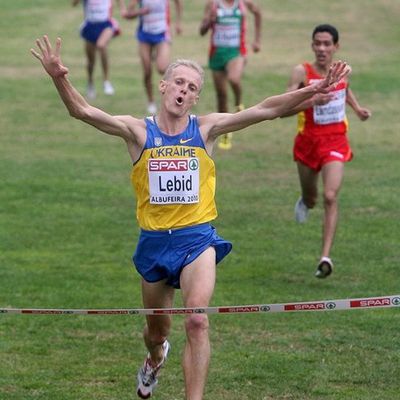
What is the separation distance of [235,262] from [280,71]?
14.0 meters

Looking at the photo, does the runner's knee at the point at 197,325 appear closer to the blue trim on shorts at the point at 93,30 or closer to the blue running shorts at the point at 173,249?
the blue running shorts at the point at 173,249

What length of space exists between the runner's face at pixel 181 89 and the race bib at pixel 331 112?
14.1 ft

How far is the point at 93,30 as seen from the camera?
2308 cm

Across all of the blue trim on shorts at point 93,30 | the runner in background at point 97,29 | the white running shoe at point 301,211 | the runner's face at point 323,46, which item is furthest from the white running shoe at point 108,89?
the runner's face at point 323,46

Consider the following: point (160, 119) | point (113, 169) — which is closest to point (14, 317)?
point (160, 119)

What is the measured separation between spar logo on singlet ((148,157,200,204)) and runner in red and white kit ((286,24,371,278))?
391cm

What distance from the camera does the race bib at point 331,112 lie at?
39.9 ft

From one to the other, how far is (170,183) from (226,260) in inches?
187

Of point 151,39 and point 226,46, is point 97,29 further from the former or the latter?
point 226,46

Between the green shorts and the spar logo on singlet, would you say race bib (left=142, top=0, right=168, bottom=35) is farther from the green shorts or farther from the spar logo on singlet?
the spar logo on singlet

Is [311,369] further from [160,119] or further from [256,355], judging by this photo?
[160,119]

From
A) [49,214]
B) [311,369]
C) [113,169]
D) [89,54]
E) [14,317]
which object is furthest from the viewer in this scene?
[89,54]

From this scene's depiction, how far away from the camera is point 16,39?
1183 inches

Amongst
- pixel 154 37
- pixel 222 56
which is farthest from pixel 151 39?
pixel 222 56
